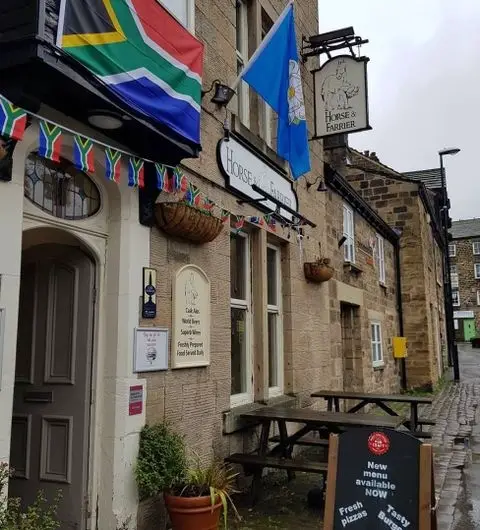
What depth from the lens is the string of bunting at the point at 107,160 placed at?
3.30 metres

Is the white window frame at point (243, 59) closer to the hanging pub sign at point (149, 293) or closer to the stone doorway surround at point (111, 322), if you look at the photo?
the stone doorway surround at point (111, 322)

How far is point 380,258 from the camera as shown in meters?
15.6

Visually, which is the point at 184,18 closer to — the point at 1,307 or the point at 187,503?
the point at 1,307

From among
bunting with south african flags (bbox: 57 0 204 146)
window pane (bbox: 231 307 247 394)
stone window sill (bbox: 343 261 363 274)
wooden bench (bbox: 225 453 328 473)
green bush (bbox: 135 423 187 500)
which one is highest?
bunting with south african flags (bbox: 57 0 204 146)

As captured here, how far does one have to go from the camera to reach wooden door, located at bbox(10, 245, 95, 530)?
183 inches

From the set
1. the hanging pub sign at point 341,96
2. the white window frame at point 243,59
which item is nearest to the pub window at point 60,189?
the white window frame at point 243,59

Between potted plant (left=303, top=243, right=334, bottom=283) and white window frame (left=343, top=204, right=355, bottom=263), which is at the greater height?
white window frame (left=343, top=204, right=355, bottom=263)

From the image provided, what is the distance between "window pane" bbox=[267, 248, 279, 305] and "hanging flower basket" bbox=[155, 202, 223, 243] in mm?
2568

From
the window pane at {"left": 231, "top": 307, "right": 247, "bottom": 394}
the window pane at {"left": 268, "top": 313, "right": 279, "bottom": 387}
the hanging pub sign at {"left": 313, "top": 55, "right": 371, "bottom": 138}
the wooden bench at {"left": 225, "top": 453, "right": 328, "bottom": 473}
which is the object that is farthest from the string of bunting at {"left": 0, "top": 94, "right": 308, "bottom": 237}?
the hanging pub sign at {"left": 313, "top": 55, "right": 371, "bottom": 138}

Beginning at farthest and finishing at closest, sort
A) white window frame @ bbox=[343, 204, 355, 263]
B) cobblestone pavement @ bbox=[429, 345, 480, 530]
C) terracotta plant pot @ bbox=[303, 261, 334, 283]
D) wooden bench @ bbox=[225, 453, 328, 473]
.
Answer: white window frame @ bbox=[343, 204, 355, 263] < terracotta plant pot @ bbox=[303, 261, 334, 283] < wooden bench @ bbox=[225, 453, 328, 473] < cobblestone pavement @ bbox=[429, 345, 480, 530]

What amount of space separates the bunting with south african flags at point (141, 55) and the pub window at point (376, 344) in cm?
999

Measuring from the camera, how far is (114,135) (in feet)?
14.8

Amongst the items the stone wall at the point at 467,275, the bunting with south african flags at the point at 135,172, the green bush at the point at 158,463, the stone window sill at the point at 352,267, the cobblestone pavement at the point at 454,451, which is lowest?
the cobblestone pavement at the point at 454,451

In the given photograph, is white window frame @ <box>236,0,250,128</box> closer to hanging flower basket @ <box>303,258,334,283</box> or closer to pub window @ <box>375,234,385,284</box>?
hanging flower basket @ <box>303,258,334,283</box>
